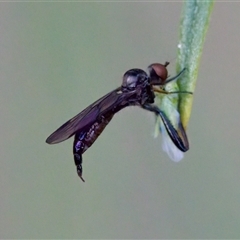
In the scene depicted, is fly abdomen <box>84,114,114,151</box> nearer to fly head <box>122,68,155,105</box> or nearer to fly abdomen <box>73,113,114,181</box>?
fly abdomen <box>73,113,114,181</box>

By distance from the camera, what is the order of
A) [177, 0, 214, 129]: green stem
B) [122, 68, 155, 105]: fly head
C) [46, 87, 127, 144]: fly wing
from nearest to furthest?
[177, 0, 214, 129]: green stem < [46, 87, 127, 144]: fly wing < [122, 68, 155, 105]: fly head

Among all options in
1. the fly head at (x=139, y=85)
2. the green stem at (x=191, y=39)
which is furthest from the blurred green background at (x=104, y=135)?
the green stem at (x=191, y=39)

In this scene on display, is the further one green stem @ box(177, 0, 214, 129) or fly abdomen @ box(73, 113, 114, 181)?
fly abdomen @ box(73, 113, 114, 181)

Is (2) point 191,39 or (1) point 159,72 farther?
(1) point 159,72

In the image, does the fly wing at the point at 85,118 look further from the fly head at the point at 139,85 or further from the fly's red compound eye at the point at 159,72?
the fly's red compound eye at the point at 159,72

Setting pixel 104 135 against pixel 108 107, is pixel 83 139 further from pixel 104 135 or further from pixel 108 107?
pixel 104 135

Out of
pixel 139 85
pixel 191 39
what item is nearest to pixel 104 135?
pixel 139 85

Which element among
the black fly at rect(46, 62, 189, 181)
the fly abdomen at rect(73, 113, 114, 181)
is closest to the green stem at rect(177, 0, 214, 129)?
the black fly at rect(46, 62, 189, 181)

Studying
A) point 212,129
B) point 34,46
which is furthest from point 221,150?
point 34,46
